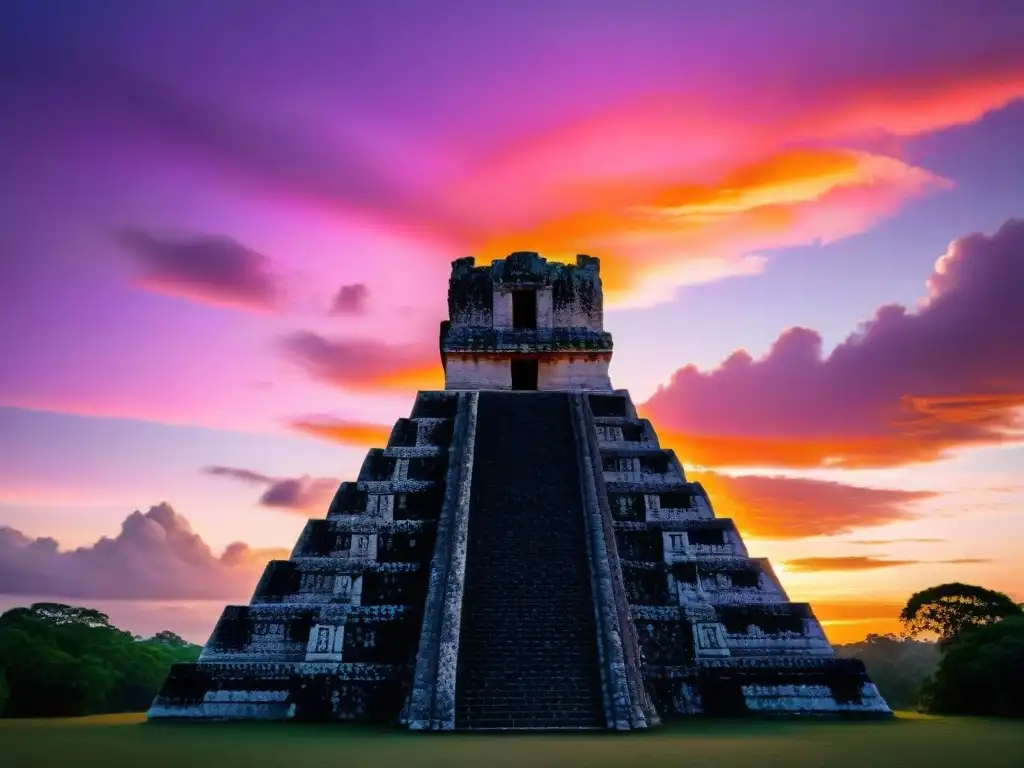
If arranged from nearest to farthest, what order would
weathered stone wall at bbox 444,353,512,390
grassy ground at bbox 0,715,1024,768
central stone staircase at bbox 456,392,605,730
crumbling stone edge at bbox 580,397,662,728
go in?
grassy ground at bbox 0,715,1024,768 < central stone staircase at bbox 456,392,605,730 < crumbling stone edge at bbox 580,397,662,728 < weathered stone wall at bbox 444,353,512,390

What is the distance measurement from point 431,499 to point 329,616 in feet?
7.43

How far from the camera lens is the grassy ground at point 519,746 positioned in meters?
5.49

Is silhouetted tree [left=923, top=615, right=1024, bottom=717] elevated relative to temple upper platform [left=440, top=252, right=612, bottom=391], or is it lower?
lower

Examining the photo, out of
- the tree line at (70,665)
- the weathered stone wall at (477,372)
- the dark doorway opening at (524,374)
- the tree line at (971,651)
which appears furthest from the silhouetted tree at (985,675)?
the tree line at (70,665)

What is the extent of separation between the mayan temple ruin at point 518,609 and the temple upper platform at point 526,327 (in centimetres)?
267

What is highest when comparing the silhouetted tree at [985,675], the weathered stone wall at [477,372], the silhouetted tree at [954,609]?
the weathered stone wall at [477,372]

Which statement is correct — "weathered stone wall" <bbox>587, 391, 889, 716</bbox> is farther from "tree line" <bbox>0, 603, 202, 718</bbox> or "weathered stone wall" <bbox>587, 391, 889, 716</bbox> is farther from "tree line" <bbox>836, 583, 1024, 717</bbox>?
"tree line" <bbox>0, 603, 202, 718</bbox>

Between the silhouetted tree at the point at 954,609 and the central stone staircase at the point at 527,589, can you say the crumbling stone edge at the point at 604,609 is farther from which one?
the silhouetted tree at the point at 954,609

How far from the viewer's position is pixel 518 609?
9.05m

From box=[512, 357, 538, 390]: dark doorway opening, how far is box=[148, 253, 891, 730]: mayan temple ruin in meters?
2.96

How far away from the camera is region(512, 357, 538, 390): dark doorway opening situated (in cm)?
1567

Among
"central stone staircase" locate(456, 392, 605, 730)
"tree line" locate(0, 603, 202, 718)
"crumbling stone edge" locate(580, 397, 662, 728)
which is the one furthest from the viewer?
"tree line" locate(0, 603, 202, 718)

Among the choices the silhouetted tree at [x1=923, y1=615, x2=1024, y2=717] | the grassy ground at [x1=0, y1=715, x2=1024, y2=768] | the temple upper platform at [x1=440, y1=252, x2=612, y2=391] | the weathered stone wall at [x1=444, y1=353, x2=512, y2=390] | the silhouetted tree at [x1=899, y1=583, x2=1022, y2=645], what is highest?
the temple upper platform at [x1=440, y1=252, x2=612, y2=391]

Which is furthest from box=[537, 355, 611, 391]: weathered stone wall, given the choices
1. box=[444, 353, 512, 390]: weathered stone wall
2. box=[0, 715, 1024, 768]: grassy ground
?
box=[0, 715, 1024, 768]: grassy ground
